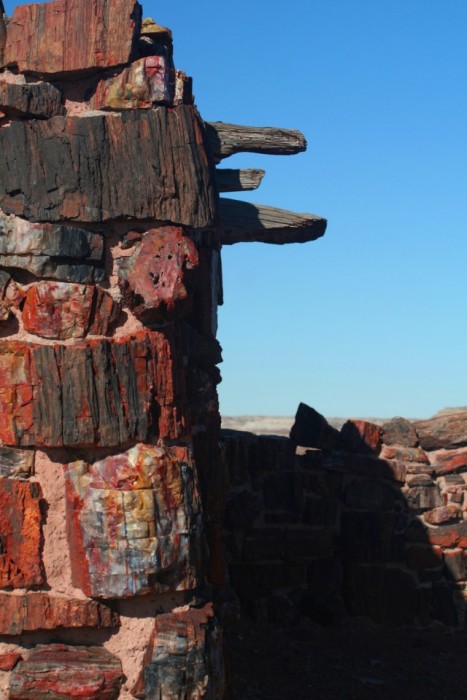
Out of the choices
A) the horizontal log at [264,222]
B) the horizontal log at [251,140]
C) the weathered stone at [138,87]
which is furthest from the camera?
the horizontal log at [264,222]

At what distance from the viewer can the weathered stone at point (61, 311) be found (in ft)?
10.2

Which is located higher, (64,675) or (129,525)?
(129,525)

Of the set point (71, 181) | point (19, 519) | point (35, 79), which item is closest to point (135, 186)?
point (71, 181)

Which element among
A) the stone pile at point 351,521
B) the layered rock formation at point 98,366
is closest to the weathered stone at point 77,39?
the layered rock formation at point 98,366

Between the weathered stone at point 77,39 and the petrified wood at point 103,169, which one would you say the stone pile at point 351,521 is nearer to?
the petrified wood at point 103,169

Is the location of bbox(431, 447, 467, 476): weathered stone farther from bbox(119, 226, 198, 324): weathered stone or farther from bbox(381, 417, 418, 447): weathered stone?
bbox(119, 226, 198, 324): weathered stone

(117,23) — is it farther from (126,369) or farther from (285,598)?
(285,598)

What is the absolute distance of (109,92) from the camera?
3.25 metres

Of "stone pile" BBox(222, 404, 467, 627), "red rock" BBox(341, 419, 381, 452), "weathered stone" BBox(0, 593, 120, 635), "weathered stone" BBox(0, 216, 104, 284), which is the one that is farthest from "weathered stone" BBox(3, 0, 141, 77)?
"red rock" BBox(341, 419, 381, 452)

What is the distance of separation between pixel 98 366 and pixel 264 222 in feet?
7.11

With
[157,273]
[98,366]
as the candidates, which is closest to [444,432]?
[157,273]

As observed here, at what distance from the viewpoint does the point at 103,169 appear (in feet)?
10.4

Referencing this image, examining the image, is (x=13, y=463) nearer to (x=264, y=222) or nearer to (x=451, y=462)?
(x=264, y=222)

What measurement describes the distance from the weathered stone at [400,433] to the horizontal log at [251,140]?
3036 mm
